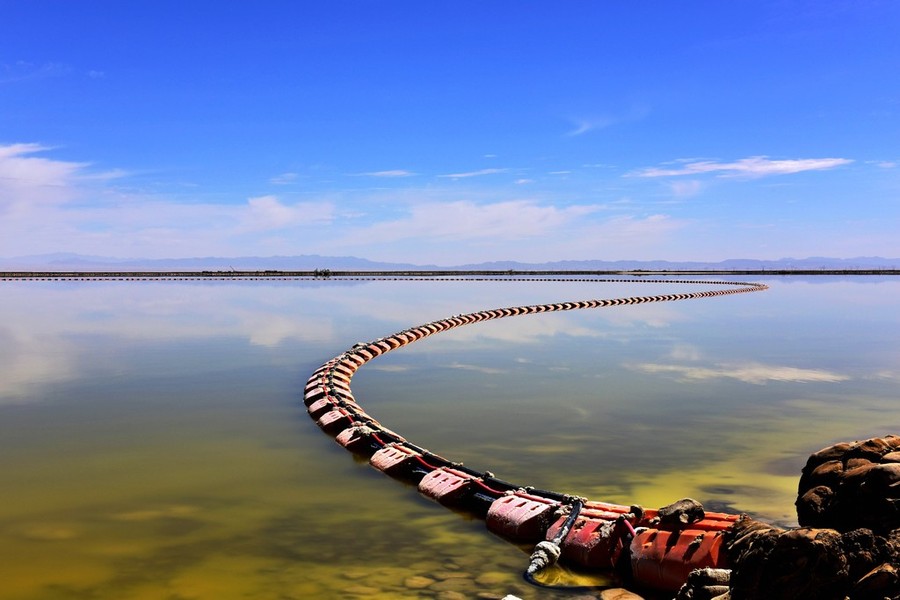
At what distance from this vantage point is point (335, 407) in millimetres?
17594

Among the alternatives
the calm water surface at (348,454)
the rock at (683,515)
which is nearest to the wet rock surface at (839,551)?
the rock at (683,515)

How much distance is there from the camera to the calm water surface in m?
9.62

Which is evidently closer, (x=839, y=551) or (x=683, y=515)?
(x=839, y=551)

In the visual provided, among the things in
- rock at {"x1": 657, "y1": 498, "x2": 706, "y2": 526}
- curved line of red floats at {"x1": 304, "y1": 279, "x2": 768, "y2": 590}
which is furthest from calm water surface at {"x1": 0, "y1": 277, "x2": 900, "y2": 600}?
rock at {"x1": 657, "y1": 498, "x2": 706, "y2": 526}

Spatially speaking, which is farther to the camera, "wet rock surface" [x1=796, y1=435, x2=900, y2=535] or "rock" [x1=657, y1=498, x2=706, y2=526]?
"rock" [x1=657, y1=498, x2=706, y2=526]

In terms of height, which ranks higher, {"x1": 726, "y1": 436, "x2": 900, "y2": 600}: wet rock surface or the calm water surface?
{"x1": 726, "y1": 436, "x2": 900, "y2": 600}: wet rock surface

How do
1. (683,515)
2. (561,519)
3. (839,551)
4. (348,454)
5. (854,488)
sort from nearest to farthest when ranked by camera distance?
1. (839,551)
2. (854,488)
3. (683,515)
4. (561,519)
5. (348,454)

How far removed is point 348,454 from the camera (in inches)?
587

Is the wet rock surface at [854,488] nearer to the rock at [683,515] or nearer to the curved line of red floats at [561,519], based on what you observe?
the curved line of red floats at [561,519]

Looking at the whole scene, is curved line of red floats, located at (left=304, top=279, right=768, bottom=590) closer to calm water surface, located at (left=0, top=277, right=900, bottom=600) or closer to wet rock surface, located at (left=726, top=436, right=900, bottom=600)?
calm water surface, located at (left=0, top=277, right=900, bottom=600)

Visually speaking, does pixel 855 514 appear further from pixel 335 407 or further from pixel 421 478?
pixel 335 407

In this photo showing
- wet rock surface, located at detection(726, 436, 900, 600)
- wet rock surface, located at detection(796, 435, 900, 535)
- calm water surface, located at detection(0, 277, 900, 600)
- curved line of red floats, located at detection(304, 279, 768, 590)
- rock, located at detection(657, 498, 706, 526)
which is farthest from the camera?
calm water surface, located at detection(0, 277, 900, 600)

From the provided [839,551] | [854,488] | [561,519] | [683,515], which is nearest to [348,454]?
[561,519]

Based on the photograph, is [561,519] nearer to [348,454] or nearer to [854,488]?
[854,488]
